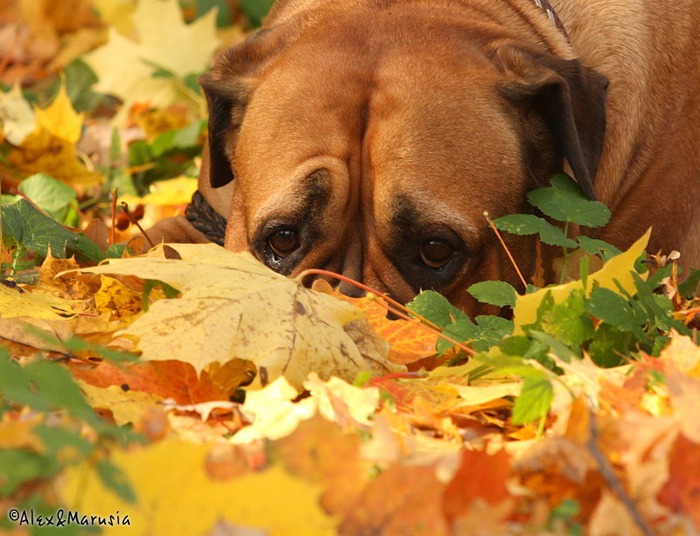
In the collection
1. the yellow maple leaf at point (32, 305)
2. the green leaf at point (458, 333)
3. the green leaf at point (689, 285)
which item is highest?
the green leaf at point (458, 333)

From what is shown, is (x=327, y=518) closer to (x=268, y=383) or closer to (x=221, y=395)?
(x=268, y=383)

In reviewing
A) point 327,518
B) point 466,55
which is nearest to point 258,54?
point 466,55

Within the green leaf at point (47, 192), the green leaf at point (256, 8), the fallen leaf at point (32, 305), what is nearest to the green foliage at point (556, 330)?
the fallen leaf at point (32, 305)

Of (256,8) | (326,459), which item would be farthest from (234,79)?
(256,8)

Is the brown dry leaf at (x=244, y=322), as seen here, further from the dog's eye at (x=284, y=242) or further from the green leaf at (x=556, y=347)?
the dog's eye at (x=284, y=242)

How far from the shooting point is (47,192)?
3.12 m

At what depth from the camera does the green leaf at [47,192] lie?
3.10 m

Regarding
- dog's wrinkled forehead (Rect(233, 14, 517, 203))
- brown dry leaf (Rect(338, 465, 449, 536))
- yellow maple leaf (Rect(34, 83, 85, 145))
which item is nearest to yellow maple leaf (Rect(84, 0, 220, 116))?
yellow maple leaf (Rect(34, 83, 85, 145))

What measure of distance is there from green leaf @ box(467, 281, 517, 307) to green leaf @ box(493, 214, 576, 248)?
0.51ft

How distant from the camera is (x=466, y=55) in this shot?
239 cm

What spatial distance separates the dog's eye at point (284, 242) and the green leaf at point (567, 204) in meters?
0.50

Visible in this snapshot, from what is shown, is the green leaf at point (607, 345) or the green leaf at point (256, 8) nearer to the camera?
the green leaf at point (607, 345)

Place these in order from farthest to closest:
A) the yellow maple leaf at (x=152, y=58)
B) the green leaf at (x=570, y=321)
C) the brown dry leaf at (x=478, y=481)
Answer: the yellow maple leaf at (x=152, y=58) < the green leaf at (x=570, y=321) < the brown dry leaf at (x=478, y=481)

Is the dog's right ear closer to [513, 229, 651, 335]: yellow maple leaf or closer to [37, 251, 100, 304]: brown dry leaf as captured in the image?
[37, 251, 100, 304]: brown dry leaf
